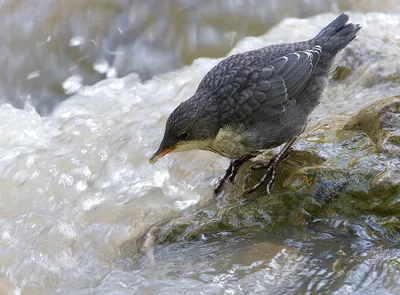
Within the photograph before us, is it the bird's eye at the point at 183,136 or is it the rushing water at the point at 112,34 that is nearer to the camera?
the bird's eye at the point at 183,136

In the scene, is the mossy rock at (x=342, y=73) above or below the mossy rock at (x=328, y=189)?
below

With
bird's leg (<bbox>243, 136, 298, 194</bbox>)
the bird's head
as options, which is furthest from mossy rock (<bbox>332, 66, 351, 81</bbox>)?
the bird's head

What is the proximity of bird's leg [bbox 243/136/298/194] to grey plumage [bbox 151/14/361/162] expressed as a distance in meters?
0.08

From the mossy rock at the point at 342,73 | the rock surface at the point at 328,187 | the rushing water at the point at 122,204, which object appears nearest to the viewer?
the rushing water at the point at 122,204

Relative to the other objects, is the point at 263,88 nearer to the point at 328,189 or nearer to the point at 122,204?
the point at 328,189

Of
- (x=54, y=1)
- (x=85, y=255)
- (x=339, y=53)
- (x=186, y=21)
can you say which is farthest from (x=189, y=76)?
(x=85, y=255)

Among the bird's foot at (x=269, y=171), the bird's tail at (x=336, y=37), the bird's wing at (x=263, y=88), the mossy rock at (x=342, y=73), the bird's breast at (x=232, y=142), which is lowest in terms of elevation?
the mossy rock at (x=342, y=73)

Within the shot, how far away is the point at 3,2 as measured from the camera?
7.95m

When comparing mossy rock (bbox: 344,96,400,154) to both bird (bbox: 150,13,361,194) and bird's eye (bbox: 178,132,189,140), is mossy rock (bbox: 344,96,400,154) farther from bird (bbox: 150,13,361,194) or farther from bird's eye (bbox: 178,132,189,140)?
bird's eye (bbox: 178,132,189,140)

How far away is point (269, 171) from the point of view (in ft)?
12.6

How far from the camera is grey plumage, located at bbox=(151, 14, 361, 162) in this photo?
3793mm

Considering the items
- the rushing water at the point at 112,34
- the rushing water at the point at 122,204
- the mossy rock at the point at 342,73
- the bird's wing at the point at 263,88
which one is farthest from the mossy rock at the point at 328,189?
the rushing water at the point at 112,34

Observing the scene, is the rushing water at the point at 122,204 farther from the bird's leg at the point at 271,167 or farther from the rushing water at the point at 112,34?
the bird's leg at the point at 271,167

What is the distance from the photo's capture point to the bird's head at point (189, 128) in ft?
12.3
